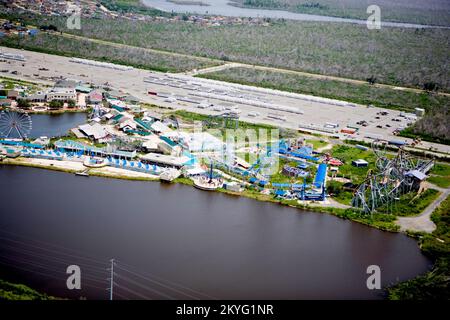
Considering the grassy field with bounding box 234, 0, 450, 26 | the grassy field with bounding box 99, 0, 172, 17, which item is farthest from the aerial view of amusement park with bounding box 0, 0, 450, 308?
the grassy field with bounding box 234, 0, 450, 26

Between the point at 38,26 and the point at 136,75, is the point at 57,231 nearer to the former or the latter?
the point at 136,75

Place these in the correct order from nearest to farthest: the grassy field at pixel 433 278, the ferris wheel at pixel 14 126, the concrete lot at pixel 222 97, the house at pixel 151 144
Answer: the grassy field at pixel 433 278, the house at pixel 151 144, the ferris wheel at pixel 14 126, the concrete lot at pixel 222 97

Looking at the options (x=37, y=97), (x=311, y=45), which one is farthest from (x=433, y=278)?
(x=311, y=45)

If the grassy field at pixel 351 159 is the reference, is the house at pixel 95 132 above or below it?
above

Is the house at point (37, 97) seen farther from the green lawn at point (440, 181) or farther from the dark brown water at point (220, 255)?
the green lawn at point (440, 181)

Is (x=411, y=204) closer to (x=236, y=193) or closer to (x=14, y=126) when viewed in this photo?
(x=236, y=193)

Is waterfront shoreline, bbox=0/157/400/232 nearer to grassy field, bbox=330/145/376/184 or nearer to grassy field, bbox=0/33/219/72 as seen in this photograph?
grassy field, bbox=330/145/376/184

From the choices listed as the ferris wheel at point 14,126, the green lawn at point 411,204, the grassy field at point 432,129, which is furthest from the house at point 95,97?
the green lawn at point 411,204
